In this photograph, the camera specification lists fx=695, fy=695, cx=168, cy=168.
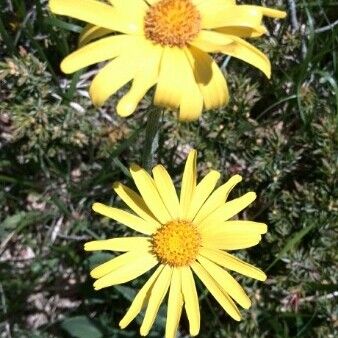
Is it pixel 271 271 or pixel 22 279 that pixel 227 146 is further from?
pixel 22 279

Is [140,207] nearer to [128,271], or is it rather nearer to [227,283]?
[128,271]

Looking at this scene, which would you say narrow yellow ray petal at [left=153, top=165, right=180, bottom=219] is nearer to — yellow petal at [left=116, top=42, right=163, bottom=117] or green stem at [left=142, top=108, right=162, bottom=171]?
green stem at [left=142, top=108, right=162, bottom=171]

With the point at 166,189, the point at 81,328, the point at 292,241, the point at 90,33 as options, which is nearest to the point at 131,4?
the point at 90,33

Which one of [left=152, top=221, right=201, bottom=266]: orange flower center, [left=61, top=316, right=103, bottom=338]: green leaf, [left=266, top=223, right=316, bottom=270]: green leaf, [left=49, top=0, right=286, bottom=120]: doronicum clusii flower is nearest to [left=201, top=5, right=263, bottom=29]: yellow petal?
[left=49, top=0, right=286, bottom=120]: doronicum clusii flower

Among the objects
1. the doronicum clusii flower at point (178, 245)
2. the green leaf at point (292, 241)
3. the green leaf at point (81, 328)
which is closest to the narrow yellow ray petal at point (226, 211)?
the doronicum clusii flower at point (178, 245)

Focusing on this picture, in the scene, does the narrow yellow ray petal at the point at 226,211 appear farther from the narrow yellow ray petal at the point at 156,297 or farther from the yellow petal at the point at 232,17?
the yellow petal at the point at 232,17
